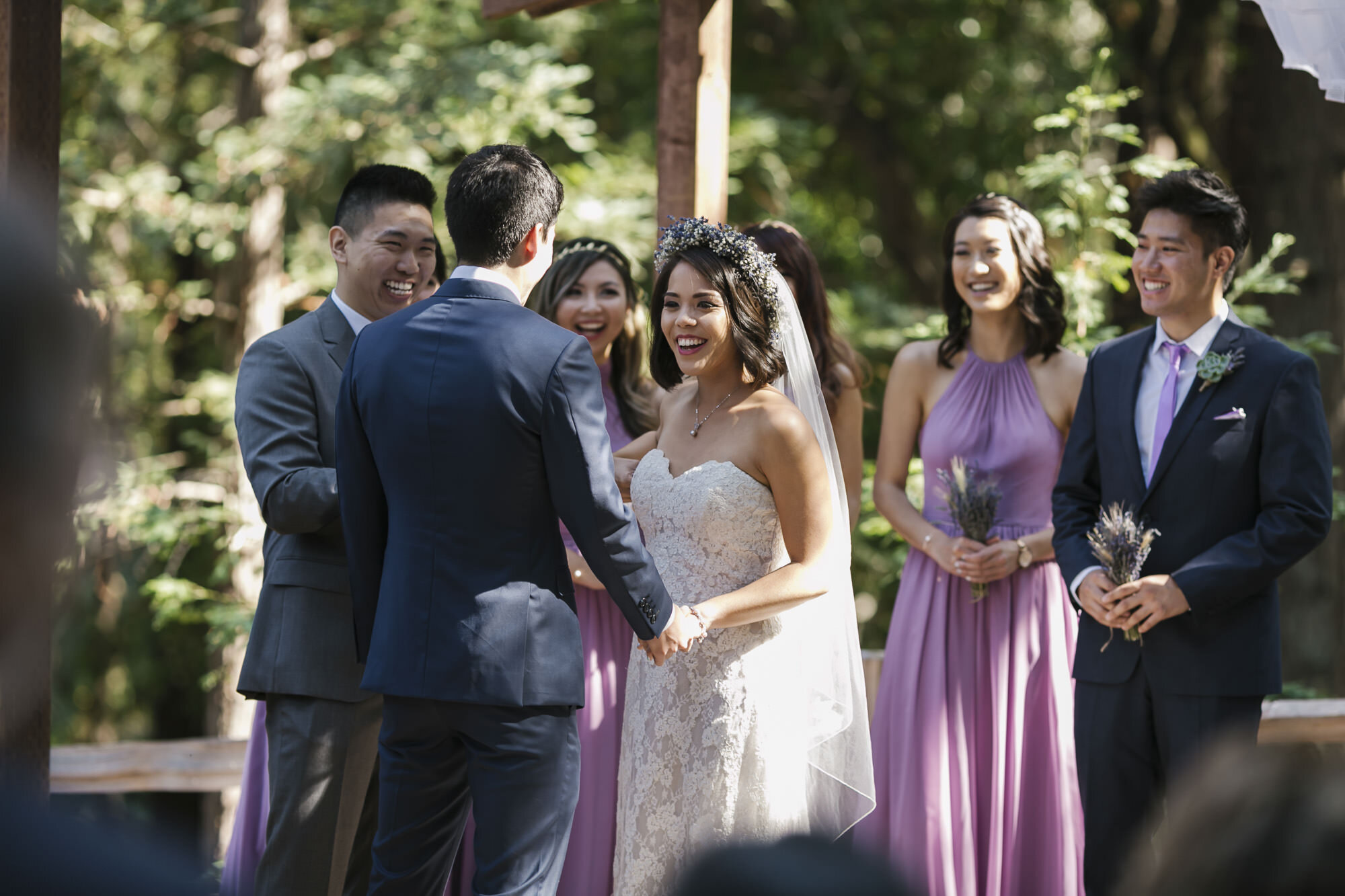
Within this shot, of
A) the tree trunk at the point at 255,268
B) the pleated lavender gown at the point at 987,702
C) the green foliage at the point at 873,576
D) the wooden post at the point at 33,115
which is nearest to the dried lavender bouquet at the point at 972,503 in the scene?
the pleated lavender gown at the point at 987,702

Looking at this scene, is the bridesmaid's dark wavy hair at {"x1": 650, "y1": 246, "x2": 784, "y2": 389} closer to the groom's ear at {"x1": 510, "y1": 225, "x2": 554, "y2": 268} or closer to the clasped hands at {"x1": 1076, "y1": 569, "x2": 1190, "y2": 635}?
the groom's ear at {"x1": 510, "y1": 225, "x2": 554, "y2": 268}

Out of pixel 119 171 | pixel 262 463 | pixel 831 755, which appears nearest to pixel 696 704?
pixel 831 755

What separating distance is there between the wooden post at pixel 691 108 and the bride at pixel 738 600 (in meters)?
0.57

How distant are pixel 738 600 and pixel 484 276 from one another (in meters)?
1.05

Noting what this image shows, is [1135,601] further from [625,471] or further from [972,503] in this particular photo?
[625,471]

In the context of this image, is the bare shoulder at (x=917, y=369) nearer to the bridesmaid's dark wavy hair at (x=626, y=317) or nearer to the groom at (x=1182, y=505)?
the groom at (x=1182, y=505)

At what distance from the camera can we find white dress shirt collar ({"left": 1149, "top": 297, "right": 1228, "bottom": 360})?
3582 millimetres

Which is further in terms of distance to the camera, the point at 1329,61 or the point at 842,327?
the point at 842,327

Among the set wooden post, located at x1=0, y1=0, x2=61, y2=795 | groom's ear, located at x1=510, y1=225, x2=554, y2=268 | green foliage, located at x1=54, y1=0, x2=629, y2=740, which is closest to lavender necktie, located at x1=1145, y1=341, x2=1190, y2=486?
groom's ear, located at x1=510, y1=225, x2=554, y2=268

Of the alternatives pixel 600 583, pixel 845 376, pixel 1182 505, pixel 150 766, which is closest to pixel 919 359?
pixel 845 376

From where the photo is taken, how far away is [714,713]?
132 inches

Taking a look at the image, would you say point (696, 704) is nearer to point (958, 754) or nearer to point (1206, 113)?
point (958, 754)

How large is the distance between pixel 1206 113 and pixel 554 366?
7017 mm

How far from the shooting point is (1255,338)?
11.6 ft
